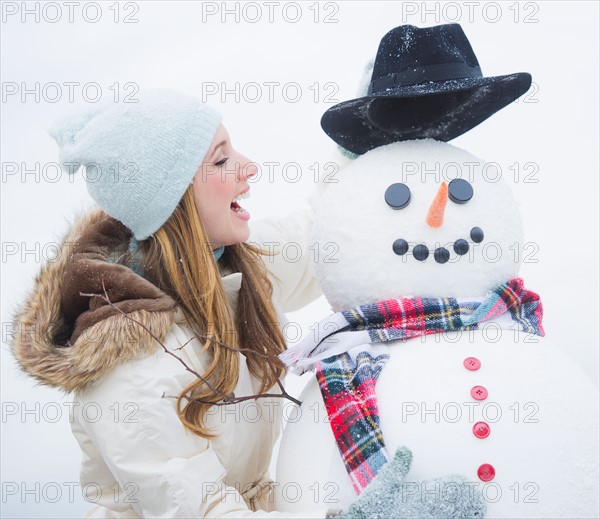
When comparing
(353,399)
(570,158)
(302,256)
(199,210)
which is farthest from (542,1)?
(353,399)

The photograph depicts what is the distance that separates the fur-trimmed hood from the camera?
136 cm

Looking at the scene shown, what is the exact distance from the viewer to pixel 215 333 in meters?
1.45

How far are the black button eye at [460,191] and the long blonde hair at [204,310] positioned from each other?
42 centimetres

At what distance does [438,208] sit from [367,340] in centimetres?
24

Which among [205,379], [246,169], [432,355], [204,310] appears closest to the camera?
[432,355]

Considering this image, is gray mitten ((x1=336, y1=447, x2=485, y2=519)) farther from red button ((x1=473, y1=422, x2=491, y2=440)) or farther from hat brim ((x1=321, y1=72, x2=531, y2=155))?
hat brim ((x1=321, y1=72, x2=531, y2=155))

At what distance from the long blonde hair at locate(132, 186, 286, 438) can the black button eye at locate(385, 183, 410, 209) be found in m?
0.35

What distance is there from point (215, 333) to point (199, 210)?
0.24 meters

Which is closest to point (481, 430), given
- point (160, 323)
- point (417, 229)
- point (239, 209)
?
point (417, 229)

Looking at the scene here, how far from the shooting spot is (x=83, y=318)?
1.41 metres

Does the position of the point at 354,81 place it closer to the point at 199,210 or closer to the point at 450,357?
the point at 199,210

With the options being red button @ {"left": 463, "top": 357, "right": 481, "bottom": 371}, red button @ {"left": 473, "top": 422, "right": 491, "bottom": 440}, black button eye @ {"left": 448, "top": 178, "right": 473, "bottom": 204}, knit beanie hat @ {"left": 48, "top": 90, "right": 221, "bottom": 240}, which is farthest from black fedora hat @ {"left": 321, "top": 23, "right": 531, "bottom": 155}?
red button @ {"left": 473, "top": 422, "right": 491, "bottom": 440}

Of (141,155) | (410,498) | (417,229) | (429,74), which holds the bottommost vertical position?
(410,498)

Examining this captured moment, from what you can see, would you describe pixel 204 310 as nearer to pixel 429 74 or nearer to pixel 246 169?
pixel 246 169
